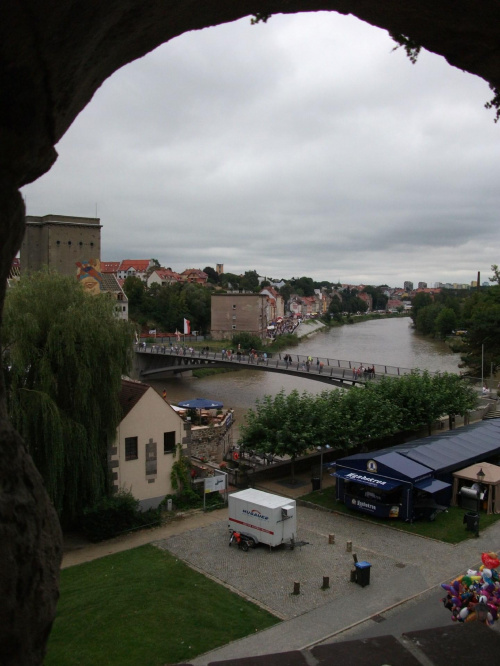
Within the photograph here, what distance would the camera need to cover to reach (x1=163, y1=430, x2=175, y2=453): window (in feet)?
63.1

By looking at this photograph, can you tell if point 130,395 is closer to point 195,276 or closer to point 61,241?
→ point 61,241

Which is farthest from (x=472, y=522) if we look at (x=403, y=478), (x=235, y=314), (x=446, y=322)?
(x=446, y=322)

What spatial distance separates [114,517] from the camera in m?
16.8

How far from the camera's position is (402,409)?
81.0 ft

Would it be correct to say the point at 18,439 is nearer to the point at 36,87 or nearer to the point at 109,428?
the point at 36,87

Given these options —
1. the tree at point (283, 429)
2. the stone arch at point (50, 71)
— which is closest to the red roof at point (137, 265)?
the tree at point (283, 429)

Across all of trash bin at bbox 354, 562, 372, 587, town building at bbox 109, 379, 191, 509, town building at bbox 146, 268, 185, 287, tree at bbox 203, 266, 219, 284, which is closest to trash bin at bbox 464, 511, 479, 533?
trash bin at bbox 354, 562, 372, 587

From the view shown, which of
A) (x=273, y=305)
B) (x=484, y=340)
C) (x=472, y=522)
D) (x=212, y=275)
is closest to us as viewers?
(x=472, y=522)

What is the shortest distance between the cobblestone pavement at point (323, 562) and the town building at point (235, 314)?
240 ft

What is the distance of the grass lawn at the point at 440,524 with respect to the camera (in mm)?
15873

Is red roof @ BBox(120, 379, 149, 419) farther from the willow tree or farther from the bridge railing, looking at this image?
the bridge railing

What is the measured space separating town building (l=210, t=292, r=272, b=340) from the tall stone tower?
839 inches

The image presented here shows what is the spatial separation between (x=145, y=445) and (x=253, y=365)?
26.5 meters

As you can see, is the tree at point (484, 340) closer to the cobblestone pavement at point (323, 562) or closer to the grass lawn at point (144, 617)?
the cobblestone pavement at point (323, 562)
